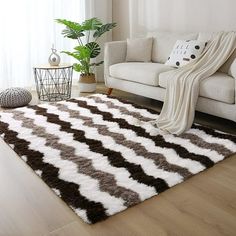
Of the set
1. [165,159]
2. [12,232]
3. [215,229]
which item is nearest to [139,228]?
[215,229]

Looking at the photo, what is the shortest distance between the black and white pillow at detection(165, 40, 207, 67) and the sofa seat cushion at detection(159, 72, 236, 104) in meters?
0.44

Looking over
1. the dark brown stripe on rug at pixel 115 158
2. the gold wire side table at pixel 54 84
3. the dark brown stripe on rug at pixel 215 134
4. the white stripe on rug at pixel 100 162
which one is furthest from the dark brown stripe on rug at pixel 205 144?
the gold wire side table at pixel 54 84

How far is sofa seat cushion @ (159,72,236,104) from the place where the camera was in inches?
98.2

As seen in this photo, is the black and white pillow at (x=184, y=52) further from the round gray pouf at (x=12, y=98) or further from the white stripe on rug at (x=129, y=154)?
the round gray pouf at (x=12, y=98)

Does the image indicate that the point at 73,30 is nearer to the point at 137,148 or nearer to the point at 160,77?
the point at 160,77

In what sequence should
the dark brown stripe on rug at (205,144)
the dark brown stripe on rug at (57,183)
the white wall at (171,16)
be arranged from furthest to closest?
the white wall at (171,16), the dark brown stripe on rug at (205,144), the dark brown stripe on rug at (57,183)

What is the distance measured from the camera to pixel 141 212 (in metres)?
1.61

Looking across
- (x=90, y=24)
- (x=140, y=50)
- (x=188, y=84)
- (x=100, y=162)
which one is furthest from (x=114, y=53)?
(x=100, y=162)

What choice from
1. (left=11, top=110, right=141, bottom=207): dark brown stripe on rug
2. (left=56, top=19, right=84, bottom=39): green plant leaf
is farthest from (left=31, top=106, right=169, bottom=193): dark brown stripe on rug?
(left=56, top=19, right=84, bottom=39): green plant leaf

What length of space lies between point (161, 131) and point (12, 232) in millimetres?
1522

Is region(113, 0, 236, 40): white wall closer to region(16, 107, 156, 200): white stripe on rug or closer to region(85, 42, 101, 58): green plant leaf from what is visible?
region(85, 42, 101, 58): green plant leaf

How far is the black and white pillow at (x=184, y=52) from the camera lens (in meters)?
3.12

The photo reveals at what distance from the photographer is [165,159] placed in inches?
84.4

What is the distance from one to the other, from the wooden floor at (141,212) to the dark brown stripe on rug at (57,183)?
4 centimetres
